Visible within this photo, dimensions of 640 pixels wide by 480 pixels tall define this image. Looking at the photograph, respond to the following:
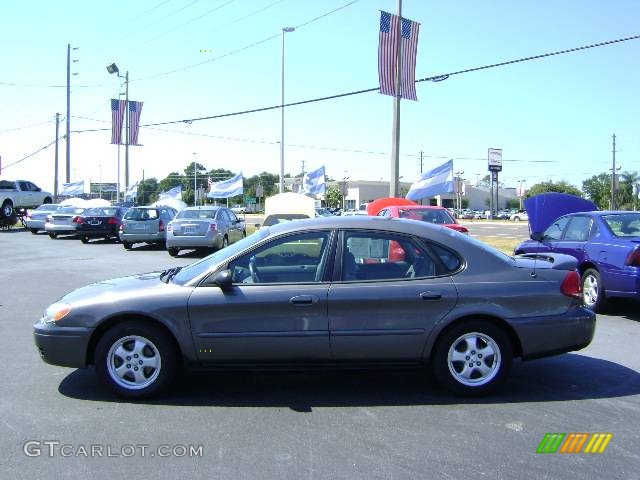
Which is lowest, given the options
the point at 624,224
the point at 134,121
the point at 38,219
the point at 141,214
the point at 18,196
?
the point at 38,219

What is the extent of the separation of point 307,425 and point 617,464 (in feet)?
6.74

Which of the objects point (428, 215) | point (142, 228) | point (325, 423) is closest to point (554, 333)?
point (325, 423)

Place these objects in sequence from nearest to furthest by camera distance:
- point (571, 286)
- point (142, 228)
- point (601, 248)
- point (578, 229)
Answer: point (571, 286) → point (601, 248) → point (578, 229) → point (142, 228)

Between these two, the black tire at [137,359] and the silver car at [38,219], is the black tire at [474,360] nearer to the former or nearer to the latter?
the black tire at [137,359]

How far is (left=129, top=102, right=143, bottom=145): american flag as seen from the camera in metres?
31.8

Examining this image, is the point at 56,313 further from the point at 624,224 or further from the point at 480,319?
the point at 624,224

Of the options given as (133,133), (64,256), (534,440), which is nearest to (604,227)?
(534,440)

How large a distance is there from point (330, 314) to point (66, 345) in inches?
84.3

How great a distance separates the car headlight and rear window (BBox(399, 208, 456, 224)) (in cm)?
1115

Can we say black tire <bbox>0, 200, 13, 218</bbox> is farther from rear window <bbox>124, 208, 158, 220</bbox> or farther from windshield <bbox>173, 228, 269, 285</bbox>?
windshield <bbox>173, 228, 269, 285</bbox>

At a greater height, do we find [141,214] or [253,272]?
[141,214]

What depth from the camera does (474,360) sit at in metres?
4.97

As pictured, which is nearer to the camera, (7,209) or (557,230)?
(557,230)

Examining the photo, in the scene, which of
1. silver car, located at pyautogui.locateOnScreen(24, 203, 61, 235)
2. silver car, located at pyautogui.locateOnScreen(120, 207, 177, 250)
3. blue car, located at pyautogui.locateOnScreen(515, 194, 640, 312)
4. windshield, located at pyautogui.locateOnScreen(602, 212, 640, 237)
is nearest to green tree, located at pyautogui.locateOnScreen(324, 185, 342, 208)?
silver car, located at pyautogui.locateOnScreen(24, 203, 61, 235)
